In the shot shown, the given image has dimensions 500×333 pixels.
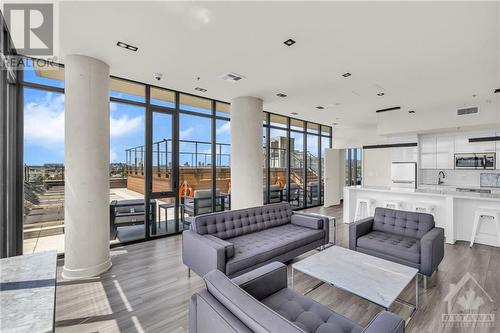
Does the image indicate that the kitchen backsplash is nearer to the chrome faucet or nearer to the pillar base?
the chrome faucet

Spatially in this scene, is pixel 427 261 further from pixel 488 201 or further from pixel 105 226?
pixel 105 226

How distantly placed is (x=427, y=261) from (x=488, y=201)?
2.87 meters

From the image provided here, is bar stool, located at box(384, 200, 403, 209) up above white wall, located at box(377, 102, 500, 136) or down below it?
below

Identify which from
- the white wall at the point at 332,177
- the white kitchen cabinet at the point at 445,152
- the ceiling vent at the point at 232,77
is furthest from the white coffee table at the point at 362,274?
the white wall at the point at 332,177

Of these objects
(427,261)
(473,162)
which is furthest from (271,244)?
(473,162)

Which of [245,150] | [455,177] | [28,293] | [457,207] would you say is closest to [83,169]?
[28,293]

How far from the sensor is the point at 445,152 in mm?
6652

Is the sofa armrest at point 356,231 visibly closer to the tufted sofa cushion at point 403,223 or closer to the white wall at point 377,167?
the tufted sofa cushion at point 403,223

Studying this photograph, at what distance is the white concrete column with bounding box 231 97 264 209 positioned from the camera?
17.5ft

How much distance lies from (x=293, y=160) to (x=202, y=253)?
5.48 meters

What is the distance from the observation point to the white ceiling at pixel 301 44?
93.4 inches

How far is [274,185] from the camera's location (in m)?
7.39

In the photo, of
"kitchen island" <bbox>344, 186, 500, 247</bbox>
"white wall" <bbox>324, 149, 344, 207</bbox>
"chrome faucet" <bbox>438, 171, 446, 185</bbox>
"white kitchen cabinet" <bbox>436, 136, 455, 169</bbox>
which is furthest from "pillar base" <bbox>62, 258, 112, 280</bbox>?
"chrome faucet" <bbox>438, 171, 446, 185</bbox>

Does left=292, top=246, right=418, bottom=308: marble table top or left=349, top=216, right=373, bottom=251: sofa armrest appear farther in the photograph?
left=349, top=216, right=373, bottom=251: sofa armrest
